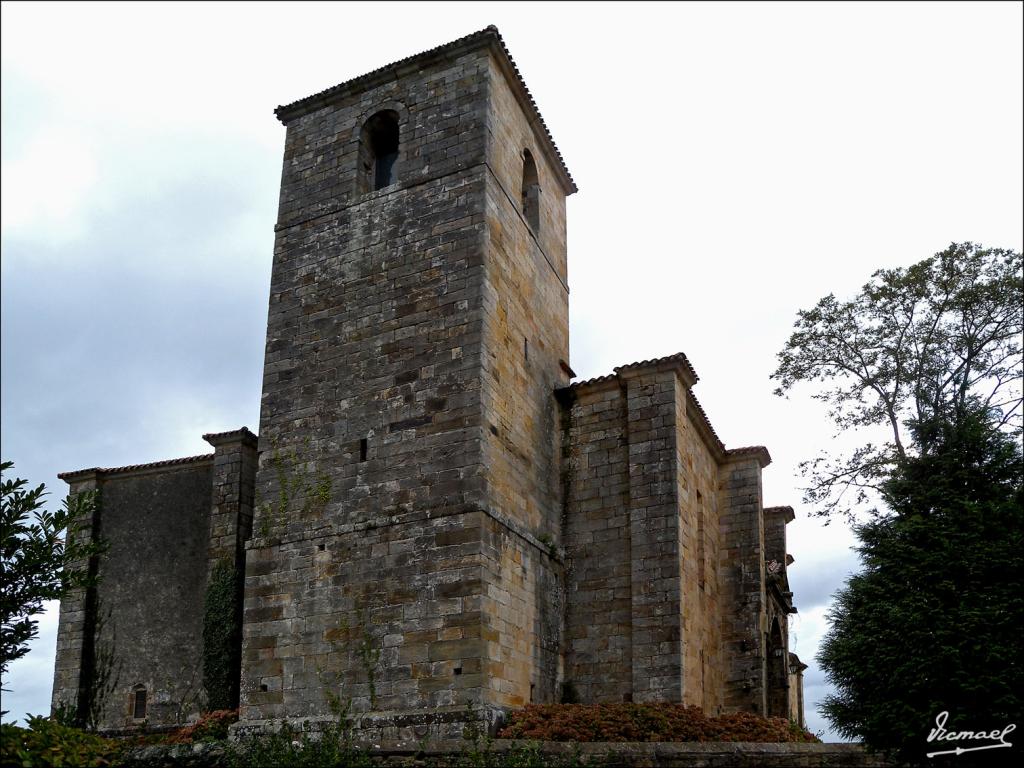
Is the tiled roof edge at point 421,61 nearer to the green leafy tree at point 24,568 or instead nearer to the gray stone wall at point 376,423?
the gray stone wall at point 376,423

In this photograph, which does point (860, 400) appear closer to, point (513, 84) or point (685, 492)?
point (685, 492)

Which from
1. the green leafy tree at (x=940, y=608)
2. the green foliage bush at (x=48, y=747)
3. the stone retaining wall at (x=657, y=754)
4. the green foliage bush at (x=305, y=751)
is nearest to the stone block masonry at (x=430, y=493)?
Answer: the green foliage bush at (x=305, y=751)

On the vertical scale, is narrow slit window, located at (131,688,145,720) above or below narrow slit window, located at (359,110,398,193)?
below

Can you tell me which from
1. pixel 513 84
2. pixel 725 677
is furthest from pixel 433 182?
pixel 725 677

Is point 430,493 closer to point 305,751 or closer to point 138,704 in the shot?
point 305,751

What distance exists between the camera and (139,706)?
17250 mm

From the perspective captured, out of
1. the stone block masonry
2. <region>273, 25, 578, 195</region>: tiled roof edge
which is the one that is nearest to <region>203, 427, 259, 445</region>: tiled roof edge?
the stone block masonry

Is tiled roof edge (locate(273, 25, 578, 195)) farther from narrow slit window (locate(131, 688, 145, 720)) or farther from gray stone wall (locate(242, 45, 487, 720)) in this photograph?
narrow slit window (locate(131, 688, 145, 720))

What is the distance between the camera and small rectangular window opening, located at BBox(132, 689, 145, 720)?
56.3 feet

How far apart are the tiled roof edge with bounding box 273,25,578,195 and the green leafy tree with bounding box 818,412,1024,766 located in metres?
10.3

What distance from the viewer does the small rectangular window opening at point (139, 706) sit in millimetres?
17172

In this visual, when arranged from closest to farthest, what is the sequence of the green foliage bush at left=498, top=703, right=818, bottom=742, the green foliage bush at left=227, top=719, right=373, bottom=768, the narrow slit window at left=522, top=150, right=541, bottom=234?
1. the green foliage bush at left=227, top=719, right=373, bottom=768
2. the green foliage bush at left=498, top=703, right=818, bottom=742
3. the narrow slit window at left=522, top=150, right=541, bottom=234

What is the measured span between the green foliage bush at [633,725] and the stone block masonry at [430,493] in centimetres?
69

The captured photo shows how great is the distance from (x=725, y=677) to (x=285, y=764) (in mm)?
9302
